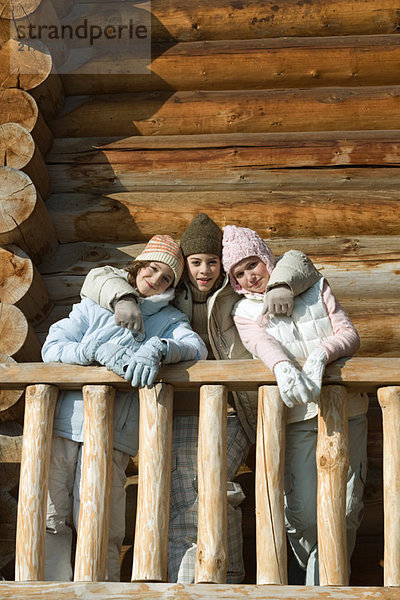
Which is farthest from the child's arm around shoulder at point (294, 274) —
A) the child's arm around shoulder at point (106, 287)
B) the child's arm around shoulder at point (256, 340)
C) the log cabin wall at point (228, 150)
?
the log cabin wall at point (228, 150)

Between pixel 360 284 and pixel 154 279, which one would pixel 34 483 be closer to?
pixel 154 279

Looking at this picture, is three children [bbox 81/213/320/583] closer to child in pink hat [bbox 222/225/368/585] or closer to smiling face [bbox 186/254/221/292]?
smiling face [bbox 186/254/221/292]

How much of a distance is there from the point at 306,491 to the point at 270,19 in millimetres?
3964

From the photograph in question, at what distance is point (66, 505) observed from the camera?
4.60 metres

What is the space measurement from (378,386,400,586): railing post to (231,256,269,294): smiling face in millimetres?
1025

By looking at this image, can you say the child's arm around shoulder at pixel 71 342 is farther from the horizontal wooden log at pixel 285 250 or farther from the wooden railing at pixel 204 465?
the horizontal wooden log at pixel 285 250

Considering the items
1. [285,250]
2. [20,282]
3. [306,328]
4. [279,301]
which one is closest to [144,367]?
[279,301]

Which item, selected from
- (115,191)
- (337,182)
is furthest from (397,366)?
(115,191)

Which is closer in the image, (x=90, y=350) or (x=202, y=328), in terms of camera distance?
(x=90, y=350)

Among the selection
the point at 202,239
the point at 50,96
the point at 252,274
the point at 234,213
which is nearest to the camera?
the point at 252,274

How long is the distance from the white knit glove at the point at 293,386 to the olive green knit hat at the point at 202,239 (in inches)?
45.5

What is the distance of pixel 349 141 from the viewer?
6.53 m

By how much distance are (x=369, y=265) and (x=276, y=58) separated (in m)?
1.84

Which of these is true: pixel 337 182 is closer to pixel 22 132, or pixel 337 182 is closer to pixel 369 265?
pixel 369 265
